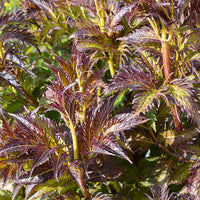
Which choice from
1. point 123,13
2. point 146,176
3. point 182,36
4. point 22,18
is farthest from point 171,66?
point 22,18

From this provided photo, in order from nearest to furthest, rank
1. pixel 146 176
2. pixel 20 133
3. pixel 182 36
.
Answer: pixel 20 133
pixel 182 36
pixel 146 176

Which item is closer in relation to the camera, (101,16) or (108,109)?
(108,109)

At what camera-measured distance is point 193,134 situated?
1.17 meters

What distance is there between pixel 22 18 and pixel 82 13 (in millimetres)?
301

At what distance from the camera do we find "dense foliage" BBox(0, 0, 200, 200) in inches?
36.6

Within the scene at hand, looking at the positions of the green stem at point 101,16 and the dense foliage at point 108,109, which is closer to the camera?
the dense foliage at point 108,109

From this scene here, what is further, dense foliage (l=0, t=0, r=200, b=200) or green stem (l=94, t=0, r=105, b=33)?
green stem (l=94, t=0, r=105, b=33)

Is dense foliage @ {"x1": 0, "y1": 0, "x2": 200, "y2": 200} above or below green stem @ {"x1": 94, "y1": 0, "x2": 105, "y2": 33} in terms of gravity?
below

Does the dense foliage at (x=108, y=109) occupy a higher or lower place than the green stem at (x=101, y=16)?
lower

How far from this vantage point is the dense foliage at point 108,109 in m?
0.93

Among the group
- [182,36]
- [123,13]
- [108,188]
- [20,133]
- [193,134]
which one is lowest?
[108,188]

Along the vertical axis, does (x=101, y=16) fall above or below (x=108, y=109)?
above

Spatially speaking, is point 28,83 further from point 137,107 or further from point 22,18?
point 137,107

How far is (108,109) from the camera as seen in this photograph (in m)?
0.97
